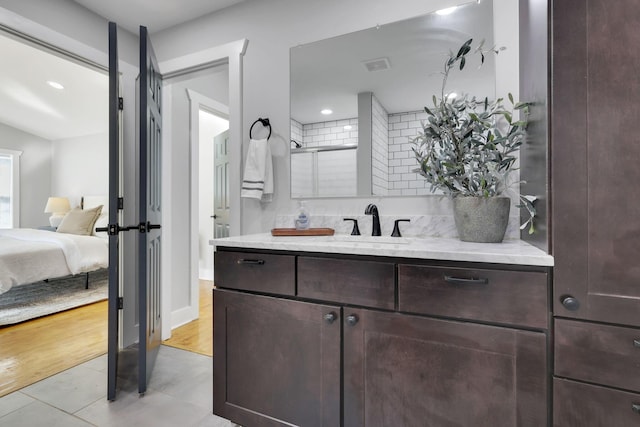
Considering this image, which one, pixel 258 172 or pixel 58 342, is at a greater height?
pixel 258 172

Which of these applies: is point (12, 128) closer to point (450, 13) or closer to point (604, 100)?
point (450, 13)

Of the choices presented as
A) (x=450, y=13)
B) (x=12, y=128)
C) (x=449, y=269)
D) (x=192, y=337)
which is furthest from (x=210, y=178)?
(x=12, y=128)

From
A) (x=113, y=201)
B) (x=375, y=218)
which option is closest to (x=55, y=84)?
(x=113, y=201)

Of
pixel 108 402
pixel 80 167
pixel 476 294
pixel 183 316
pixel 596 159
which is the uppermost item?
pixel 80 167

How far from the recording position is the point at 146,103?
1848 millimetres

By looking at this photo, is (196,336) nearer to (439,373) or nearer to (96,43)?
(439,373)

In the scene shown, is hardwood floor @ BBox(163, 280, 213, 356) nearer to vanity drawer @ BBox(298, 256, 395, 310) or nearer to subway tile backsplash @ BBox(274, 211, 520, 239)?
subway tile backsplash @ BBox(274, 211, 520, 239)

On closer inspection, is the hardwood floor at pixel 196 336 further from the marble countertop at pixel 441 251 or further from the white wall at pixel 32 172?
the white wall at pixel 32 172

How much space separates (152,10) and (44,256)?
116 inches

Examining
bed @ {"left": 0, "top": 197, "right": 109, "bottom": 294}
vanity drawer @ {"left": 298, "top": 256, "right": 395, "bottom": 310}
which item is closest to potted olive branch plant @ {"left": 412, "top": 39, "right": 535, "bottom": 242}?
vanity drawer @ {"left": 298, "top": 256, "right": 395, "bottom": 310}

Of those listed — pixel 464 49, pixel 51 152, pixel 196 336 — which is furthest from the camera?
pixel 51 152

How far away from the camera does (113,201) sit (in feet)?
5.99

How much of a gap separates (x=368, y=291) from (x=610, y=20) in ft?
3.60

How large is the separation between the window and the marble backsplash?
758 cm
